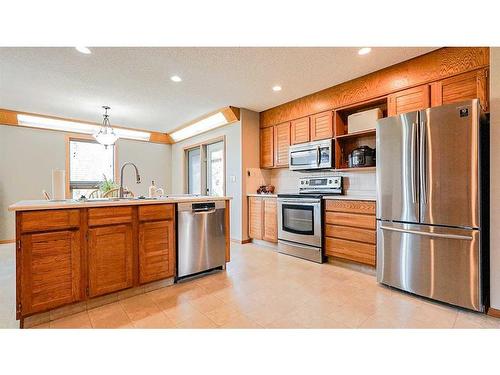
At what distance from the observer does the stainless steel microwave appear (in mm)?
3422

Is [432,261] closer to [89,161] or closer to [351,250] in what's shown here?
[351,250]

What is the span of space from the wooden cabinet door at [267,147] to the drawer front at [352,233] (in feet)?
5.63

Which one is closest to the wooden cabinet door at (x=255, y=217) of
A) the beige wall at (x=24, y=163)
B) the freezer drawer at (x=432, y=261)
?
the freezer drawer at (x=432, y=261)

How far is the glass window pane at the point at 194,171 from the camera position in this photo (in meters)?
5.84

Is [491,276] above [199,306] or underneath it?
above

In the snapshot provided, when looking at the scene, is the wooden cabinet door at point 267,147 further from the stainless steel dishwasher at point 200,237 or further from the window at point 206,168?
the stainless steel dishwasher at point 200,237

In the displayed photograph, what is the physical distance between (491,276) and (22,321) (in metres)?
3.62

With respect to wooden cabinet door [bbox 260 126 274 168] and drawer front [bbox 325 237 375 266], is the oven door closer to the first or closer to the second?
drawer front [bbox 325 237 375 266]

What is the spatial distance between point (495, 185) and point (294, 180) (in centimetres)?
265

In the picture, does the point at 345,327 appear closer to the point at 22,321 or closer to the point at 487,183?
the point at 487,183

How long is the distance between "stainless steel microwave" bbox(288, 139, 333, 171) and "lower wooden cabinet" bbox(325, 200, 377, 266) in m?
0.66

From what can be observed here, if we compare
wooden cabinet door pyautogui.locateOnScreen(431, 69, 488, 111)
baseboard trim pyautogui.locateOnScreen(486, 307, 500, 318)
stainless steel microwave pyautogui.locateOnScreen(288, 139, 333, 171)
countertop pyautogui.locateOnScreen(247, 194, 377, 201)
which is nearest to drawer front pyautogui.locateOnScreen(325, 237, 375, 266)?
countertop pyautogui.locateOnScreen(247, 194, 377, 201)
